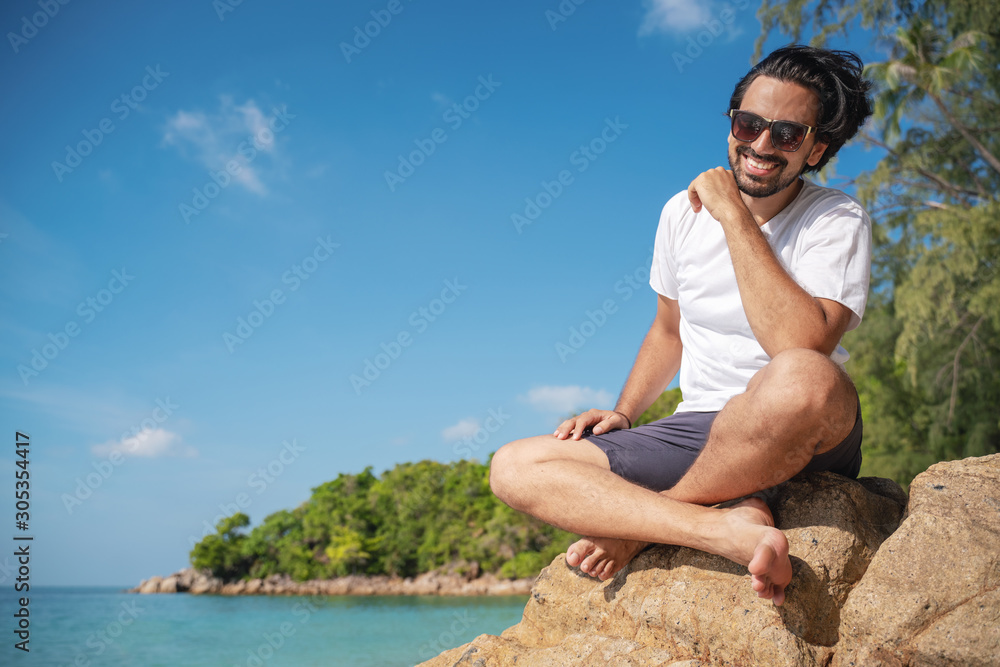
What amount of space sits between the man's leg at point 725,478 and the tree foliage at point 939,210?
29.7 ft

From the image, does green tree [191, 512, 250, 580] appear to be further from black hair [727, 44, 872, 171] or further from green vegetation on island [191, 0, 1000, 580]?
black hair [727, 44, 872, 171]

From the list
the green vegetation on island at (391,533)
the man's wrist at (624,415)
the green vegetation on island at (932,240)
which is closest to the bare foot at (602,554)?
the man's wrist at (624,415)

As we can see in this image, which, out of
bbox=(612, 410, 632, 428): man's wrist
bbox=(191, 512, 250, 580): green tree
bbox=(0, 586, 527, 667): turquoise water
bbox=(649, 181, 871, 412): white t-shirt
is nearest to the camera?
bbox=(649, 181, 871, 412): white t-shirt

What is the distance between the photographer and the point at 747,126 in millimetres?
2307

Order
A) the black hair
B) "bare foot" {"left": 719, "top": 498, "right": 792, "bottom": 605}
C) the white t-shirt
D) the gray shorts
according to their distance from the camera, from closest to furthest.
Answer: "bare foot" {"left": 719, "top": 498, "right": 792, "bottom": 605}
the white t-shirt
the gray shorts
the black hair

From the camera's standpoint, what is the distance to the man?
1.88 m

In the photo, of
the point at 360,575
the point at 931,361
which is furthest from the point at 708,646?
the point at 360,575

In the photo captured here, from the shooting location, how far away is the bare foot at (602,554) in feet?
7.22

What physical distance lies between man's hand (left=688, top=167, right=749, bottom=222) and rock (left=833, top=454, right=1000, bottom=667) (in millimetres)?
1007

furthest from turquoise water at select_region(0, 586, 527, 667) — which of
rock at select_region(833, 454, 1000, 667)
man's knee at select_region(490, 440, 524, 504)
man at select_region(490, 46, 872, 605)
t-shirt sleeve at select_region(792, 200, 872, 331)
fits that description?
t-shirt sleeve at select_region(792, 200, 872, 331)

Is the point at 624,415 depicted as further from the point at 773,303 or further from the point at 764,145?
the point at 764,145

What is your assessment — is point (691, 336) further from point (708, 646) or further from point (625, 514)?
point (708, 646)

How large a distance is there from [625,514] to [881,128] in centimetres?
1172

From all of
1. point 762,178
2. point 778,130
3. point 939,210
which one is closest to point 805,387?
point 762,178
